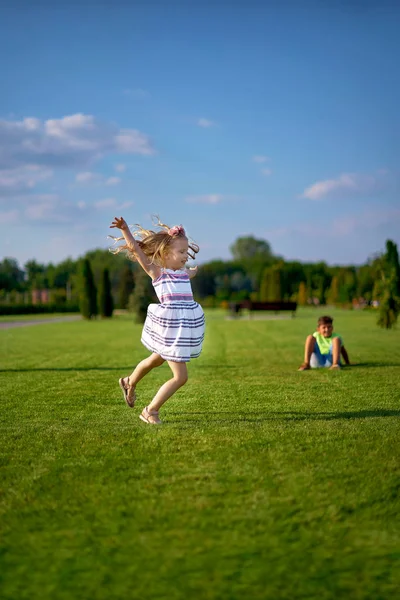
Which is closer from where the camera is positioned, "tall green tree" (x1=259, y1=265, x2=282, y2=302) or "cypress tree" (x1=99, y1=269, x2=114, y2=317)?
"cypress tree" (x1=99, y1=269, x2=114, y2=317)

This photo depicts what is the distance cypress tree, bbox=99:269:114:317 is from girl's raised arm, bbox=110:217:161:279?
3978 centimetres

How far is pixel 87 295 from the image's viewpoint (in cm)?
4369

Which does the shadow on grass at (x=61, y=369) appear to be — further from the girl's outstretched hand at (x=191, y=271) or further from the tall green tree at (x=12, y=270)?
the tall green tree at (x=12, y=270)

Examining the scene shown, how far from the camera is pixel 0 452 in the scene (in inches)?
182

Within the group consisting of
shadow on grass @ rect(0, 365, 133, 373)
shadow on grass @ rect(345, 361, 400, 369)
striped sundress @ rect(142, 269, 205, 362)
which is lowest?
shadow on grass @ rect(0, 365, 133, 373)

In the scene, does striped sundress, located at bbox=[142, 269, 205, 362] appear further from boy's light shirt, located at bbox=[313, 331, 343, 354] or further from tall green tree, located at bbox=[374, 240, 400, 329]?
tall green tree, located at bbox=[374, 240, 400, 329]

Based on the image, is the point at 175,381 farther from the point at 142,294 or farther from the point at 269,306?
the point at 269,306

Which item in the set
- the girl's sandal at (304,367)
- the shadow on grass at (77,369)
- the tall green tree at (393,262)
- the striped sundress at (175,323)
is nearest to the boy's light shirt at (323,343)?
the girl's sandal at (304,367)

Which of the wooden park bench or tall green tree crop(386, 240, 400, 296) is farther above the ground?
tall green tree crop(386, 240, 400, 296)

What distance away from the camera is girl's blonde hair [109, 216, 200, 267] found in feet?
19.1

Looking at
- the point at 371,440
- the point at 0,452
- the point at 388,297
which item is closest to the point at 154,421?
the point at 0,452

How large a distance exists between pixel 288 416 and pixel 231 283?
Answer: 101 m

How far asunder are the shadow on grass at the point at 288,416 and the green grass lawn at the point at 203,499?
2 centimetres

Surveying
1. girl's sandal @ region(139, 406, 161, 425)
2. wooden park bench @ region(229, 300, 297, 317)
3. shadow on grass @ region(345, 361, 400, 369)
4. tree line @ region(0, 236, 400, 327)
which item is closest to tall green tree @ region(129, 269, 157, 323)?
tree line @ region(0, 236, 400, 327)
